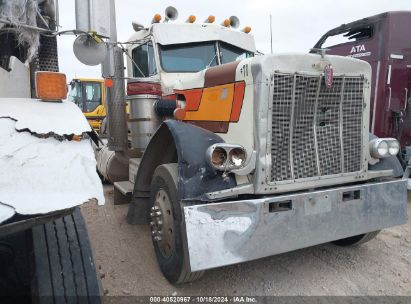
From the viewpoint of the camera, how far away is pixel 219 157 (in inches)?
107

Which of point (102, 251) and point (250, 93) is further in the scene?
point (102, 251)

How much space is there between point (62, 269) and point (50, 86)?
3.14 ft

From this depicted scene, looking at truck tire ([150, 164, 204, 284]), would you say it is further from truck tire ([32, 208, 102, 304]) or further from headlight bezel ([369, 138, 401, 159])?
headlight bezel ([369, 138, 401, 159])

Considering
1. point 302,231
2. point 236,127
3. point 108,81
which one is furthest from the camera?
point 108,81

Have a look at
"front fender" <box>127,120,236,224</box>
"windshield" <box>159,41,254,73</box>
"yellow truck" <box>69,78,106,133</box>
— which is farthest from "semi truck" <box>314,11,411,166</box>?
"yellow truck" <box>69,78,106,133</box>

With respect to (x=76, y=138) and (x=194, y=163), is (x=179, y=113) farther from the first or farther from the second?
(x=76, y=138)

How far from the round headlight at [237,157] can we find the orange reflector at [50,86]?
1290 mm

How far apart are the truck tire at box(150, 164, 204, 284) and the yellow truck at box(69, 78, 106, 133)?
1140cm

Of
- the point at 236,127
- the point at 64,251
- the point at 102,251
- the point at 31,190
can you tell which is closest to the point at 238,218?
the point at 236,127

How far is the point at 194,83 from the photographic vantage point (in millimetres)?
3566

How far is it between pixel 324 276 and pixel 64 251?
234 cm

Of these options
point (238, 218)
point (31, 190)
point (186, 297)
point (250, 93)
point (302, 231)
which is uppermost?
point (250, 93)

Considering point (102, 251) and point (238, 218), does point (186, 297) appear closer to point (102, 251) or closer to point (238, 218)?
point (238, 218)

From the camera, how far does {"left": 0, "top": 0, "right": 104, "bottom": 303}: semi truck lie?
1347 mm
